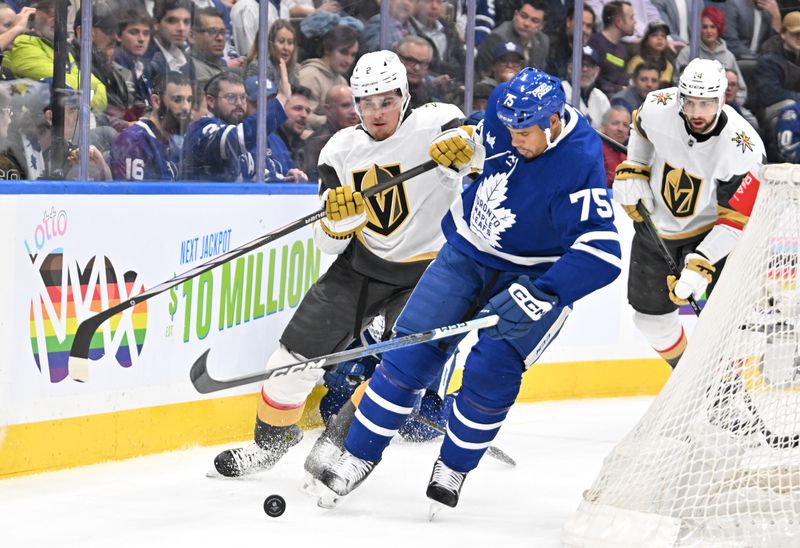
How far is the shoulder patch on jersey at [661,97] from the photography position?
14.9ft

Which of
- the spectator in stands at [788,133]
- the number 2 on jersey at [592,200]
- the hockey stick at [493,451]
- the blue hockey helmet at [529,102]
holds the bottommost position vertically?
the hockey stick at [493,451]

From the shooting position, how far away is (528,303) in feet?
10.3

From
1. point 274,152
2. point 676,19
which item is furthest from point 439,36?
point 676,19

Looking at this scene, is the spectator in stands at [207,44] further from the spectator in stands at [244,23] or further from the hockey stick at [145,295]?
the hockey stick at [145,295]

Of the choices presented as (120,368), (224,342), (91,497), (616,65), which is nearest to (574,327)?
(616,65)

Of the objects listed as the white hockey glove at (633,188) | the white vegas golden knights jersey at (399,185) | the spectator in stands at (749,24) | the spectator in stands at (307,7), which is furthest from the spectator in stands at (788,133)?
Answer: the white vegas golden knights jersey at (399,185)

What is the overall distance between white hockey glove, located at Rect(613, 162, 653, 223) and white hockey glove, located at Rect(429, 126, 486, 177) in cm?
109

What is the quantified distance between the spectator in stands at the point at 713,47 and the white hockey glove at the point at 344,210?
3.01 meters

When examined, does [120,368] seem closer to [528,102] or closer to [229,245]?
[229,245]

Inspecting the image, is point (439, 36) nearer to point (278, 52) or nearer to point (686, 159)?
point (278, 52)

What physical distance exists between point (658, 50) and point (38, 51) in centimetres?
317

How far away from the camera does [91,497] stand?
11.6 ft

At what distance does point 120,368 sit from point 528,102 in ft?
5.06

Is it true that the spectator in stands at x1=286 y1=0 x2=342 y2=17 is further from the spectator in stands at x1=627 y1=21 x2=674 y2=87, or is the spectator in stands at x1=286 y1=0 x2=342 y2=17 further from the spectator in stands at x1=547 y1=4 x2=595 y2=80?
the spectator in stands at x1=627 y1=21 x2=674 y2=87
